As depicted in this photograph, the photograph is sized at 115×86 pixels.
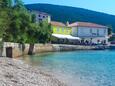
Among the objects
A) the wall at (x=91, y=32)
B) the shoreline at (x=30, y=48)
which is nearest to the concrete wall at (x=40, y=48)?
the shoreline at (x=30, y=48)

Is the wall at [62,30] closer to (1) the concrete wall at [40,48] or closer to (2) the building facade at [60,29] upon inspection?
(2) the building facade at [60,29]

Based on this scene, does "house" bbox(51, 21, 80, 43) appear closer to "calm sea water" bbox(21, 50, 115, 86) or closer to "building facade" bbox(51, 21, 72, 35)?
"building facade" bbox(51, 21, 72, 35)

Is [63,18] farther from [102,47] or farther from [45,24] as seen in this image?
[45,24]

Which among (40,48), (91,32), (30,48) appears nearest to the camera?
(30,48)

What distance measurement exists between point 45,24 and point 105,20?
390 ft

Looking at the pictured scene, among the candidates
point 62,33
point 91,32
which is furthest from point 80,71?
point 91,32

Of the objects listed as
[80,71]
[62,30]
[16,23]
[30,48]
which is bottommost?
[80,71]

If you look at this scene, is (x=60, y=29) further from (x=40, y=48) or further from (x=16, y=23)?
(x=16, y=23)

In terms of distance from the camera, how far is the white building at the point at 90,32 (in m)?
123

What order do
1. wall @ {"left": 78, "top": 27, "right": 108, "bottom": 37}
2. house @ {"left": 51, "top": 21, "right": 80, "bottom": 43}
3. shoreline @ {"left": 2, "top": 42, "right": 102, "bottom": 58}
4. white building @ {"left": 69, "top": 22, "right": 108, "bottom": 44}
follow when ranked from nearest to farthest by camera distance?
shoreline @ {"left": 2, "top": 42, "right": 102, "bottom": 58}
house @ {"left": 51, "top": 21, "right": 80, "bottom": 43}
white building @ {"left": 69, "top": 22, "right": 108, "bottom": 44}
wall @ {"left": 78, "top": 27, "right": 108, "bottom": 37}

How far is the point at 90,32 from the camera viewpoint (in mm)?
127000

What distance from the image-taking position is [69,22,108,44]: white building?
122562 millimetres

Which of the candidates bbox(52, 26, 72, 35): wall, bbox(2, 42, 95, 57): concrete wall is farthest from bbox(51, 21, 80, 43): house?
bbox(2, 42, 95, 57): concrete wall

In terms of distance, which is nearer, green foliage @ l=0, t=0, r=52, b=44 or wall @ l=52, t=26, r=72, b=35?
green foliage @ l=0, t=0, r=52, b=44
